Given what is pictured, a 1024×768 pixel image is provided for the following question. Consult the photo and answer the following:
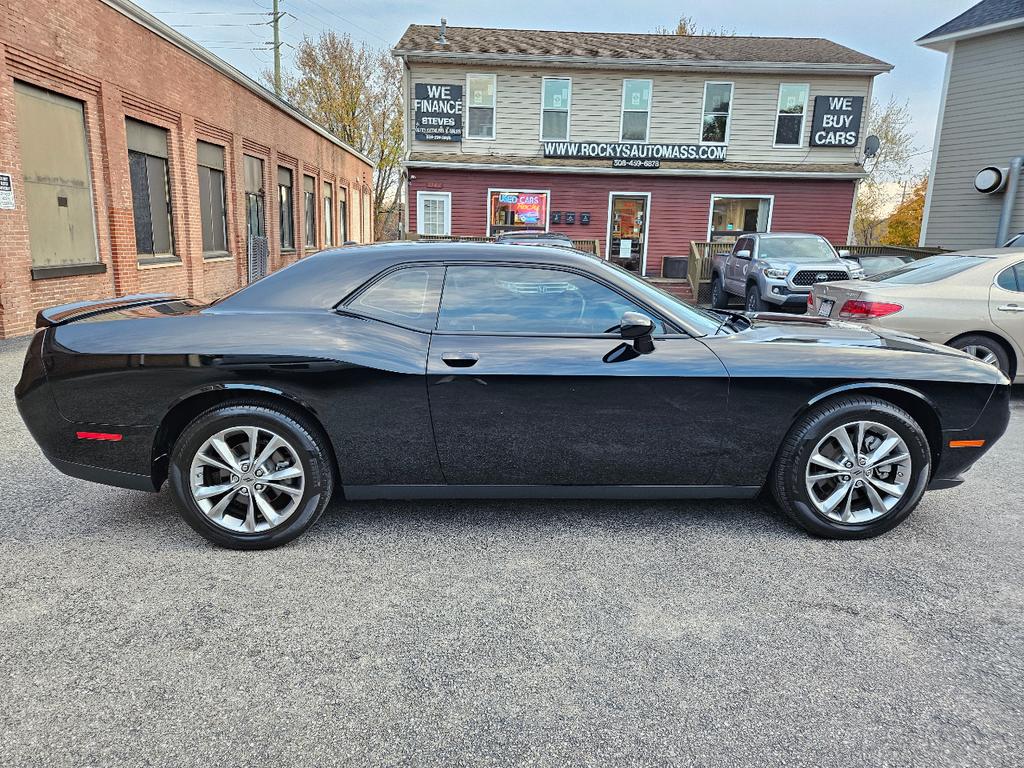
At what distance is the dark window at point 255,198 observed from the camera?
18.3 meters

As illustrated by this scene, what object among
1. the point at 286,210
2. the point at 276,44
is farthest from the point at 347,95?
the point at 286,210

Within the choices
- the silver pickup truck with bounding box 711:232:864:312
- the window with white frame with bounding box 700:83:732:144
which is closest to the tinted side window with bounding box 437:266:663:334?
the silver pickup truck with bounding box 711:232:864:312

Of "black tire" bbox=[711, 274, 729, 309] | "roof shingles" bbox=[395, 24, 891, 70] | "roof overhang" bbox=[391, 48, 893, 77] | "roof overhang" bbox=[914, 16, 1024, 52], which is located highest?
"roof shingles" bbox=[395, 24, 891, 70]

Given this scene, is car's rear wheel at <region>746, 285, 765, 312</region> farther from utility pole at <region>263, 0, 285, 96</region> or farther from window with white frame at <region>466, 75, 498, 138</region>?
utility pole at <region>263, 0, 285, 96</region>

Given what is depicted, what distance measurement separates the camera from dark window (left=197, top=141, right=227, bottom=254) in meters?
15.2

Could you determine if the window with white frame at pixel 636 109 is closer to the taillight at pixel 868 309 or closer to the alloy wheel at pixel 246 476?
the taillight at pixel 868 309

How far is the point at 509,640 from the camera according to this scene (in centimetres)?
267

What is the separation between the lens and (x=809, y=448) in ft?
11.5

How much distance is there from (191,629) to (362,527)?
1.10m

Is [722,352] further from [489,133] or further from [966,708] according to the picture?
[489,133]

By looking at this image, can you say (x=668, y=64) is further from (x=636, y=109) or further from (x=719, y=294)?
(x=719, y=294)

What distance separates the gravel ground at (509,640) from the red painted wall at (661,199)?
17304mm

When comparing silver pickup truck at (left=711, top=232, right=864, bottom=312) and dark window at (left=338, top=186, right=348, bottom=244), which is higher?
dark window at (left=338, top=186, right=348, bottom=244)

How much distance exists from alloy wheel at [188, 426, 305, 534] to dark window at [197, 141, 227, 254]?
533 inches
